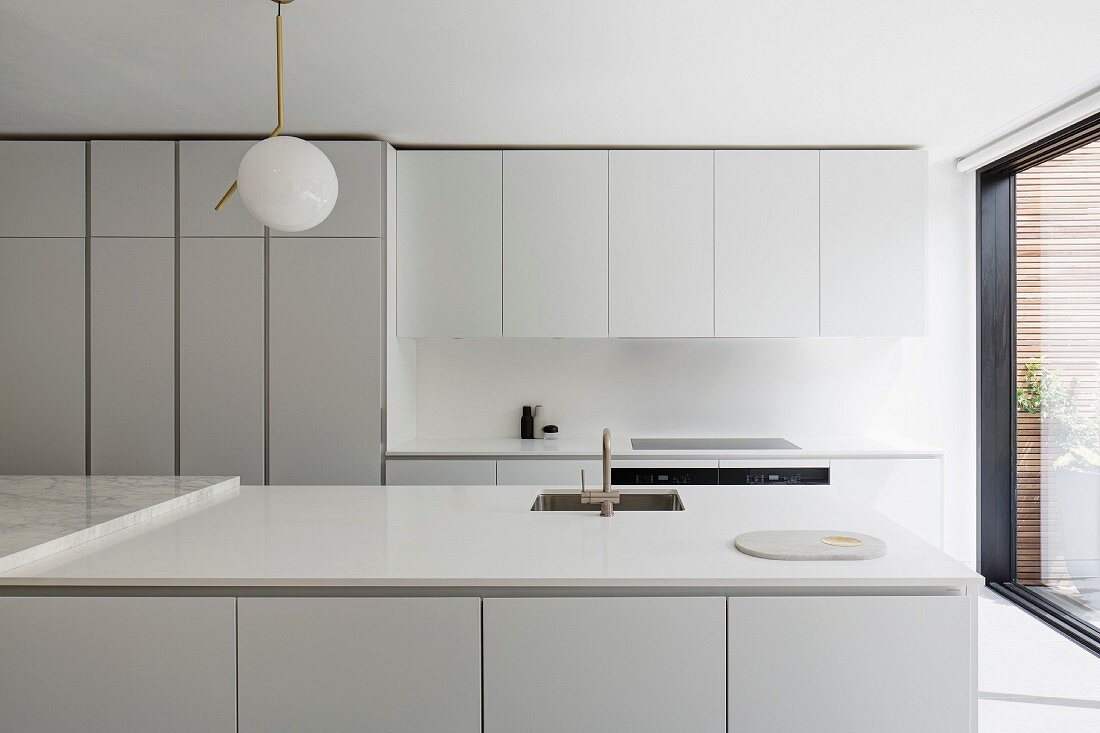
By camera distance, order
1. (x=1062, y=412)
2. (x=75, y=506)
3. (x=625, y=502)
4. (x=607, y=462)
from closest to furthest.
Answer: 1. (x=75, y=506)
2. (x=607, y=462)
3. (x=625, y=502)
4. (x=1062, y=412)

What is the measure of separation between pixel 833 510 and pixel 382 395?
217 centimetres

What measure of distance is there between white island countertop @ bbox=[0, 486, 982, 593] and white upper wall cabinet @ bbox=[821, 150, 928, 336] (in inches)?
67.8

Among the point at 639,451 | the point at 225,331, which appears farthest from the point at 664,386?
the point at 225,331

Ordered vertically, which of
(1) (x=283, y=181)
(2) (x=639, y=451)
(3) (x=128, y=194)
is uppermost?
(3) (x=128, y=194)

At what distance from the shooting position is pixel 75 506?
212 centimetres

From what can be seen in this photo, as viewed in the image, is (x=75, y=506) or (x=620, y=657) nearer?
(x=620, y=657)

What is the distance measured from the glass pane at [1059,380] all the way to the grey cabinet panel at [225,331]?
12.4 ft

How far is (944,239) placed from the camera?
4191 millimetres

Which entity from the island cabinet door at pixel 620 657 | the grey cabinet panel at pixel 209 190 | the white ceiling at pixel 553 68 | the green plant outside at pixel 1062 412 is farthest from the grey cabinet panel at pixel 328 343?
the green plant outside at pixel 1062 412

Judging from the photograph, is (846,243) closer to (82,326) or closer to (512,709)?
(512,709)

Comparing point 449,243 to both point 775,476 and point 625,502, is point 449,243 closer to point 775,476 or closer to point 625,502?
point 625,502

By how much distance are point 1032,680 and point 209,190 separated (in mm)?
4149

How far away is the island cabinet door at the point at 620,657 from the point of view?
163 centimetres

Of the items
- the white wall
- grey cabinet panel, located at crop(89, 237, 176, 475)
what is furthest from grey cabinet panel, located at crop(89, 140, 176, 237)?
the white wall
